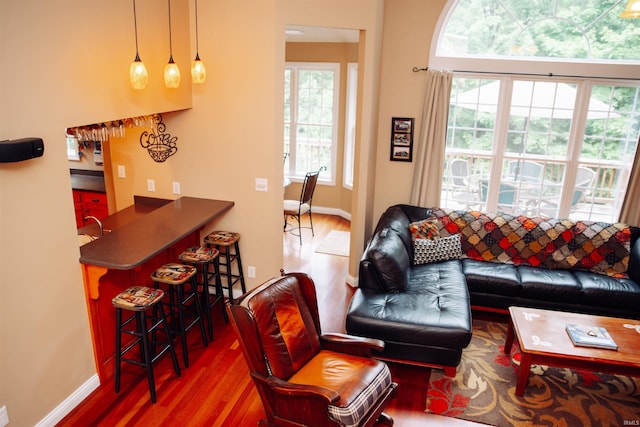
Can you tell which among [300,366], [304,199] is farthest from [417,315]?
[304,199]

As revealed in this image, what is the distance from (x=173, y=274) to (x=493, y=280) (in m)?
2.94

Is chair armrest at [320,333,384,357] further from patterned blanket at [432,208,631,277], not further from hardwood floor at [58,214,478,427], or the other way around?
patterned blanket at [432,208,631,277]

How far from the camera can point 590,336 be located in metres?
3.61

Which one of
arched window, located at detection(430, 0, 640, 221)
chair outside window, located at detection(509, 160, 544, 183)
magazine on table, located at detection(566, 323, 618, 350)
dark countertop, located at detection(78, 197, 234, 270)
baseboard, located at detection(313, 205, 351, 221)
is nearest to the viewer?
dark countertop, located at detection(78, 197, 234, 270)

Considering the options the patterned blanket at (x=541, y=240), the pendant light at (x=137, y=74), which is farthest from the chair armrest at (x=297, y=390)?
the patterned blanket at (x=541, y=240)

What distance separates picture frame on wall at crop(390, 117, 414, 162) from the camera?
18.0 ft

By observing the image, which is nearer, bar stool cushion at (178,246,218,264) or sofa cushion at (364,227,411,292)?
bar stool cushion at (178,246,218,264)

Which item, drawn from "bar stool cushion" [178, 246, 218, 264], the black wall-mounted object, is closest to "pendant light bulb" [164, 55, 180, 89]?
the black wall-mounted object

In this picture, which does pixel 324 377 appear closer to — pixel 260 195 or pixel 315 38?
pixel 260 195

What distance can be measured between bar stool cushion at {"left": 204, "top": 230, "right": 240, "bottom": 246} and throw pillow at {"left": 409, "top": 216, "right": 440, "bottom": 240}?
1.81 metres

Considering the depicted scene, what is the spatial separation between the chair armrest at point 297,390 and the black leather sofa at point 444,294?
1.09 m

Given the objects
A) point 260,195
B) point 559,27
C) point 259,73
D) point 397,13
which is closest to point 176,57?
point 259,73

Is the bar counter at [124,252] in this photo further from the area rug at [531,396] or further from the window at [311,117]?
the window at [311,117]

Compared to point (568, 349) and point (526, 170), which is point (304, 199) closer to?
point (526, 170)
